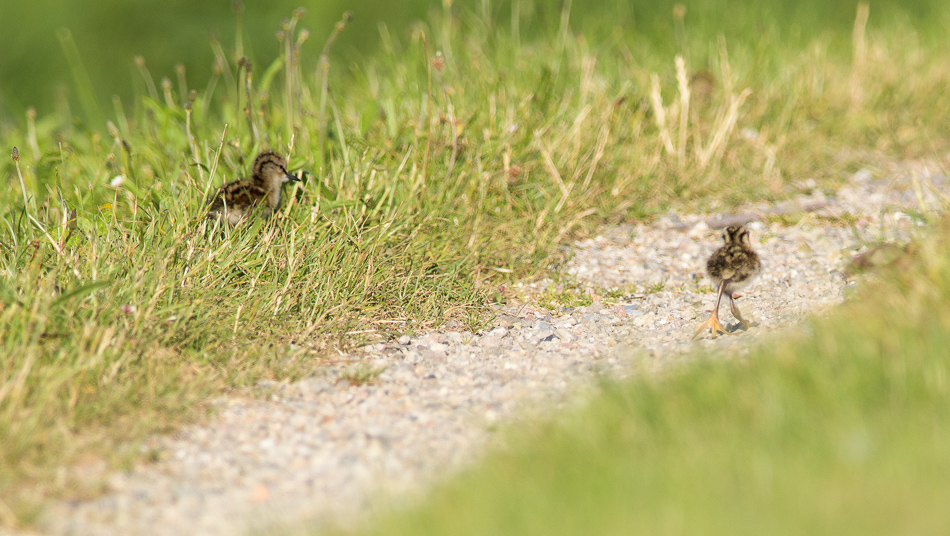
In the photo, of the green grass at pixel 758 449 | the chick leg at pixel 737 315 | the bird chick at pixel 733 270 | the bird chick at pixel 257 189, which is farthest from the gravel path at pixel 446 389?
the bird chick at pixel 257 189

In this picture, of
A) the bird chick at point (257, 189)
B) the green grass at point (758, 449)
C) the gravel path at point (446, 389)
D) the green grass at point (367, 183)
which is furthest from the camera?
the bird chick at point (257, 189)

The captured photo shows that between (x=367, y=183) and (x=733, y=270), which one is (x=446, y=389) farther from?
(x=367, y=183)

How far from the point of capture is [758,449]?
3742 millimetres

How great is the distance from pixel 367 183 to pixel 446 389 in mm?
2376

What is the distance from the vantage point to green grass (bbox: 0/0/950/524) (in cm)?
479

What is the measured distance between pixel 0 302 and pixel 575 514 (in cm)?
320

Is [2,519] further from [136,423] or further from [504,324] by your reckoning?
[504,324]

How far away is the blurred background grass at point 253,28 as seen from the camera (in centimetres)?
1089

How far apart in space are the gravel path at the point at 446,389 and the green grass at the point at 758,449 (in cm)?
42

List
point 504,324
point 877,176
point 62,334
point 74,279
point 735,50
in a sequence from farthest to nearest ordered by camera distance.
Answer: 1. point 735,50
2. point 877,176
3. point 504,324
4. point 74,279
5. point 62,334

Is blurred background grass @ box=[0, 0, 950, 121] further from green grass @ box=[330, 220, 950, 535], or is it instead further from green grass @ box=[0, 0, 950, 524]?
green grass @ box=[330, 220, 950, 535]

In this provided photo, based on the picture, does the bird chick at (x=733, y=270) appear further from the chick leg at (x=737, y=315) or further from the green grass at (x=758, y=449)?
the green grass at (x=758, y=449)

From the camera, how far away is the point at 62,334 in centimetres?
Answer: 482

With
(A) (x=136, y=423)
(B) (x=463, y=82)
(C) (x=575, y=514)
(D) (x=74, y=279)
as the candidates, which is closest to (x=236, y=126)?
(B) (x=463, y=82)
